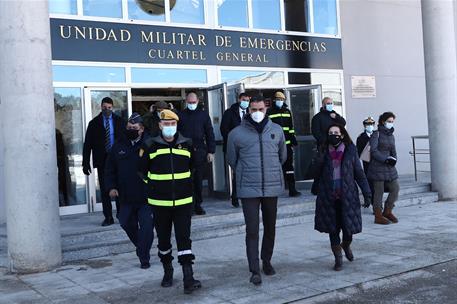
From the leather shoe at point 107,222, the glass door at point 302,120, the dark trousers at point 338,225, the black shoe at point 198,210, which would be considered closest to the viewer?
the dark trousers at point 338,225

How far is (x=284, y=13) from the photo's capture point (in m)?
12.5

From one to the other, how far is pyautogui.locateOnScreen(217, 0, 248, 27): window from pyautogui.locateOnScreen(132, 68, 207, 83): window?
4.21 ft

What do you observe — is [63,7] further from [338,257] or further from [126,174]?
[338,257]

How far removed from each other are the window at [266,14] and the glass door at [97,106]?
11.7 feet

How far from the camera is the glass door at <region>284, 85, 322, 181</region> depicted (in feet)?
40.2

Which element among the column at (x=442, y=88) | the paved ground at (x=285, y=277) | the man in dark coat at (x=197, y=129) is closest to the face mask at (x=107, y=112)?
the man in dark coat at (x=197, y=129)

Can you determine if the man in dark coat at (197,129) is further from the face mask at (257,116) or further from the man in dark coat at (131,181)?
the face mask at (257,116)

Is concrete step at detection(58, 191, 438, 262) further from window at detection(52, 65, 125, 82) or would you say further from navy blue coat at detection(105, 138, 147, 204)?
window at detection(52, 65, 125, 82)

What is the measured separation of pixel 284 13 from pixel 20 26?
7.19m

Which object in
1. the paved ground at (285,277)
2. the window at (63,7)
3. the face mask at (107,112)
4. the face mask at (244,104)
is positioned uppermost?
the window at (63,7)

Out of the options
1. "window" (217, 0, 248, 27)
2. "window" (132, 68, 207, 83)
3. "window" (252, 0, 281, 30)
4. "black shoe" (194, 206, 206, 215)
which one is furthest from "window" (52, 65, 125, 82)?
"window" (252, 0, 281, 30)

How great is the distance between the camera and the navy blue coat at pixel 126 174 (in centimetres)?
637

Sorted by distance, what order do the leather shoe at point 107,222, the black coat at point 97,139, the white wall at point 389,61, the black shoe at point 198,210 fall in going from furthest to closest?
the white wall at point 389,61 < the black shoe at point 198,210 < the black coat at point 97,139 < the leather shoe at point 107,222

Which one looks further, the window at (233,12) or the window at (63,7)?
the window at (233,12)
